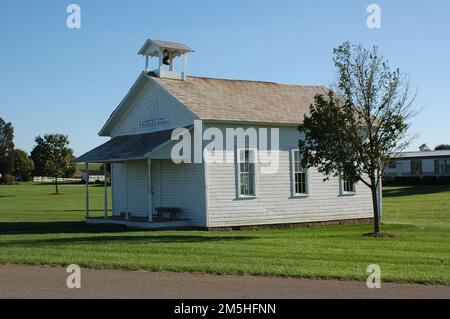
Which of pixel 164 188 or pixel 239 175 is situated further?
pixel 164 188

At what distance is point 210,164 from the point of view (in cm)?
2228

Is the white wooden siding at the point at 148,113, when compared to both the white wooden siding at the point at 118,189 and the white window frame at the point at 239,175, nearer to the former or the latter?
the white wooden siding at the point at 118,189

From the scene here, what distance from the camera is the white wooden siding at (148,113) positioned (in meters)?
23.2

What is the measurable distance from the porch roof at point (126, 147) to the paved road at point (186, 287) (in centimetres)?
1108

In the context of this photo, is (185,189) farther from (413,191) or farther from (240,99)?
(413,191)

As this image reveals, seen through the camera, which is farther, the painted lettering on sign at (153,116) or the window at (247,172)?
the painted lettering on sign at (153,116)

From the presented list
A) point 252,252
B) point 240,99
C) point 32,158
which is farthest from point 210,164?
point 32,158

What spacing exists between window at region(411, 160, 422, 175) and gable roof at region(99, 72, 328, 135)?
44977 millimetres

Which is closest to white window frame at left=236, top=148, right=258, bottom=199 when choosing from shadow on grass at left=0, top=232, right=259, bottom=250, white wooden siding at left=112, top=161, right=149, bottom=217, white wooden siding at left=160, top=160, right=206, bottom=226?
white wooden siding at left=160, top=160, right=206, bottom=226

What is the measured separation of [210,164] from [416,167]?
173ft

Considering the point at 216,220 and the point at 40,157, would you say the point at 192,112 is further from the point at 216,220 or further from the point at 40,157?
the point at 40,157

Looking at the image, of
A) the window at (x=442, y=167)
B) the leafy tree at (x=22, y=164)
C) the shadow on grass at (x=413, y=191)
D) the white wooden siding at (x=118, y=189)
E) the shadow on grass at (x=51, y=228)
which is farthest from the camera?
the leafy tree at (x=22, y=164)

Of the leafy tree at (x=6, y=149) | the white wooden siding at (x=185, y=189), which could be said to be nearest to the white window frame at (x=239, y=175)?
the white wooden siding at (x=185, y=189)

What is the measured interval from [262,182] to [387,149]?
542 centimetres
